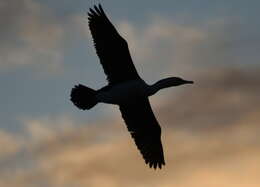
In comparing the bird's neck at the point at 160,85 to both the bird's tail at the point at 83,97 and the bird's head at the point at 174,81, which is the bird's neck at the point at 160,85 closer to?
the bird's head at the point at 174,81

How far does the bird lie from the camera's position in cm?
1716

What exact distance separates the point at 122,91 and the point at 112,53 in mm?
804

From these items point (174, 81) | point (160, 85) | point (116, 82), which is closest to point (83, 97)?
point (116, 82)

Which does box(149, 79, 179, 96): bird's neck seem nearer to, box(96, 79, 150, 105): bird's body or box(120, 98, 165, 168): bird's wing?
box(96, 79, 150, 105): bird's body

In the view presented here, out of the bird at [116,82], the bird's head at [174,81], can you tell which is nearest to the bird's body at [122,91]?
the bird at [116,82]

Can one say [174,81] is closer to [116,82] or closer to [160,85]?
[160,85]

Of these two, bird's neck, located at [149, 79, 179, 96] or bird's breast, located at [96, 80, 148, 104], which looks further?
bird's neck, located at [149, 79, 179, 96]

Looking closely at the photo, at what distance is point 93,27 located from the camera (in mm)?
17438

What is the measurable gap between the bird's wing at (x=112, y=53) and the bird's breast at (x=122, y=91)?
197mm

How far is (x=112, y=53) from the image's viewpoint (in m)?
17.2

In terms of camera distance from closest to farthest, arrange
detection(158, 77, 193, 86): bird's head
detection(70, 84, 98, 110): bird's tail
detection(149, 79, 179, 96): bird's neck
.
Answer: detection(149, 79, 179, 96): bird's neck → detection(70, 84, 98, 110): bird's tail → detection(158, 77, 193, 86): bird's head

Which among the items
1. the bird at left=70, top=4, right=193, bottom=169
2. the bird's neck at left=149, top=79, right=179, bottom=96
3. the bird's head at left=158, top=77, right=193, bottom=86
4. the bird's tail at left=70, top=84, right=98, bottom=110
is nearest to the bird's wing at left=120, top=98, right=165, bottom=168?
the bird at left=70, top=4, right=193, bottom=169

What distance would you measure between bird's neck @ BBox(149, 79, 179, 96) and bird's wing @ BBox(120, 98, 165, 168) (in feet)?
1.52

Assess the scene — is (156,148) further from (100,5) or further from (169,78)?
(100,5)
